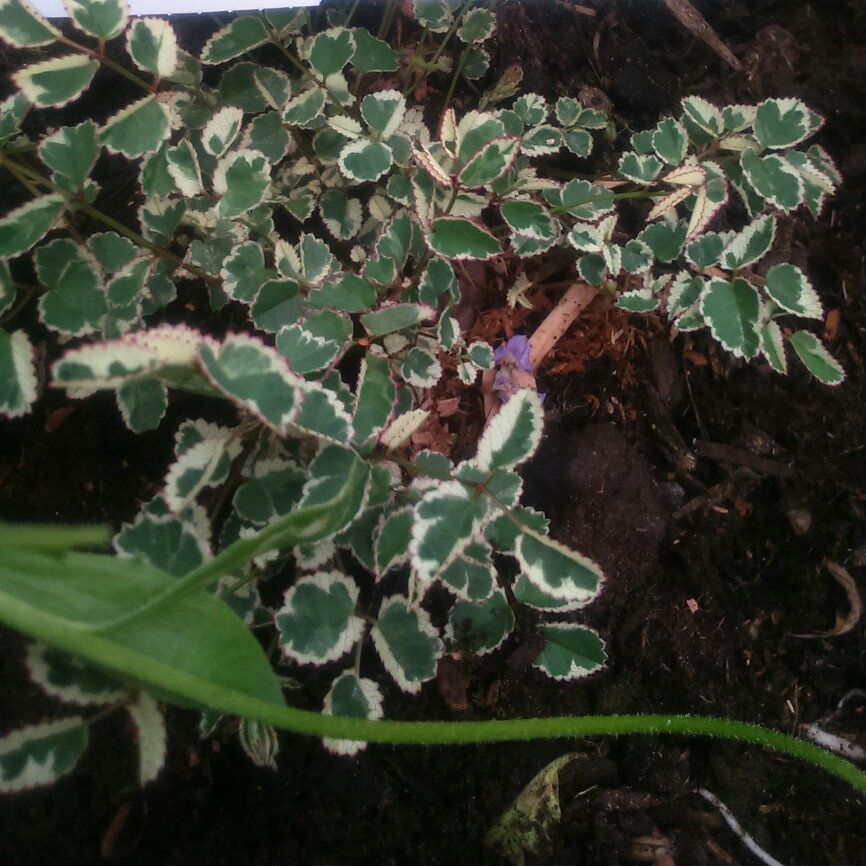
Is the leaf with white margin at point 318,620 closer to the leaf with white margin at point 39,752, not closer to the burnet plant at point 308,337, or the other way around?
the burnet plant at point 308,337

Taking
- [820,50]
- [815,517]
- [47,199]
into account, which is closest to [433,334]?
[47,199]

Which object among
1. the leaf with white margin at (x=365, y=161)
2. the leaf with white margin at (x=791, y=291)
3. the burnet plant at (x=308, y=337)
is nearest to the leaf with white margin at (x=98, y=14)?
the burnet plant at (x=308, y=337)

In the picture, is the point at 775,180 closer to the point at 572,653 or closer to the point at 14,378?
the point at 572,653

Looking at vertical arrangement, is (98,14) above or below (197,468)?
above

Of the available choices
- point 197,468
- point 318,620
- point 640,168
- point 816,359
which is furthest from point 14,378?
point 816,359

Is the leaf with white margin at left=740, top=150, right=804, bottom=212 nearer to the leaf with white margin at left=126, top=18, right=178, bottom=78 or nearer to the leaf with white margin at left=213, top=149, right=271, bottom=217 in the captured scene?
the leaf with white margin at left=213, top=149, right=271, bottom=217
